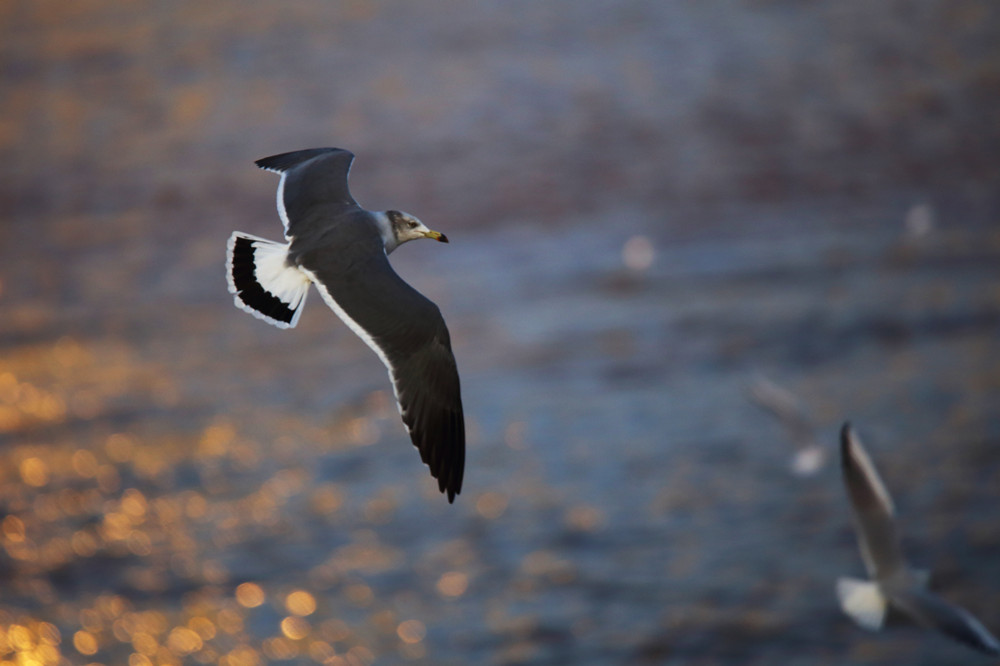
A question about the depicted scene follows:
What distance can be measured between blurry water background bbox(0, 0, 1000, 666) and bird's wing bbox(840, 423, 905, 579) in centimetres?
285

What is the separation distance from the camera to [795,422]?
23.7 ft

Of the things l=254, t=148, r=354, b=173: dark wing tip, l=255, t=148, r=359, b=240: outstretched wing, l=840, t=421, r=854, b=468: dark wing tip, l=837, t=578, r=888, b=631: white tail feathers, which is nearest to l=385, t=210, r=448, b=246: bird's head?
l=255, t=148, r=359, b=240: outstretched wing

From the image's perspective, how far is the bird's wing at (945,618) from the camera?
14.1 feet

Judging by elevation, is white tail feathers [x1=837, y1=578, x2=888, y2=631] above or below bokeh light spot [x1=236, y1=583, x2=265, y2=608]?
below

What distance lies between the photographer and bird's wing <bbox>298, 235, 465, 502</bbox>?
4000mm

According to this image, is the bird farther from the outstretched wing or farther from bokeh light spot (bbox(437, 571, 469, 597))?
bokeh light spot (bbox(437, 571, 469, 597))

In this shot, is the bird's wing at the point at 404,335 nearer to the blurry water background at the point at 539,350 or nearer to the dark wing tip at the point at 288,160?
the dark wing tip at the point at 288,160

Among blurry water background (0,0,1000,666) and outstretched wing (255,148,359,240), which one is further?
blurry water background (0,0,1000,666)

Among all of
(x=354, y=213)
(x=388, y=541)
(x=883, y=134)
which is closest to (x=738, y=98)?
(x=883, y=134)

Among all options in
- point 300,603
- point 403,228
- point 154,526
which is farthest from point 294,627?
point 403,228

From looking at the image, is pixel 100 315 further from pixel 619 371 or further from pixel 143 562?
pixel 619 371

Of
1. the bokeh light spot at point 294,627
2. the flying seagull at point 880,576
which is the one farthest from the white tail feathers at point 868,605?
the bokeh light spot at point 294,627

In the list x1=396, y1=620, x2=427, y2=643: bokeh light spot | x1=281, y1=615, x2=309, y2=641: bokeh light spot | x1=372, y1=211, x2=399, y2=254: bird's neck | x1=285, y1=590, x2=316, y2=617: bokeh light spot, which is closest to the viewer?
x1=372, y1=211, x2=399, y2=254: bird's neck

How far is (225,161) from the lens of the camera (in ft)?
47.0
